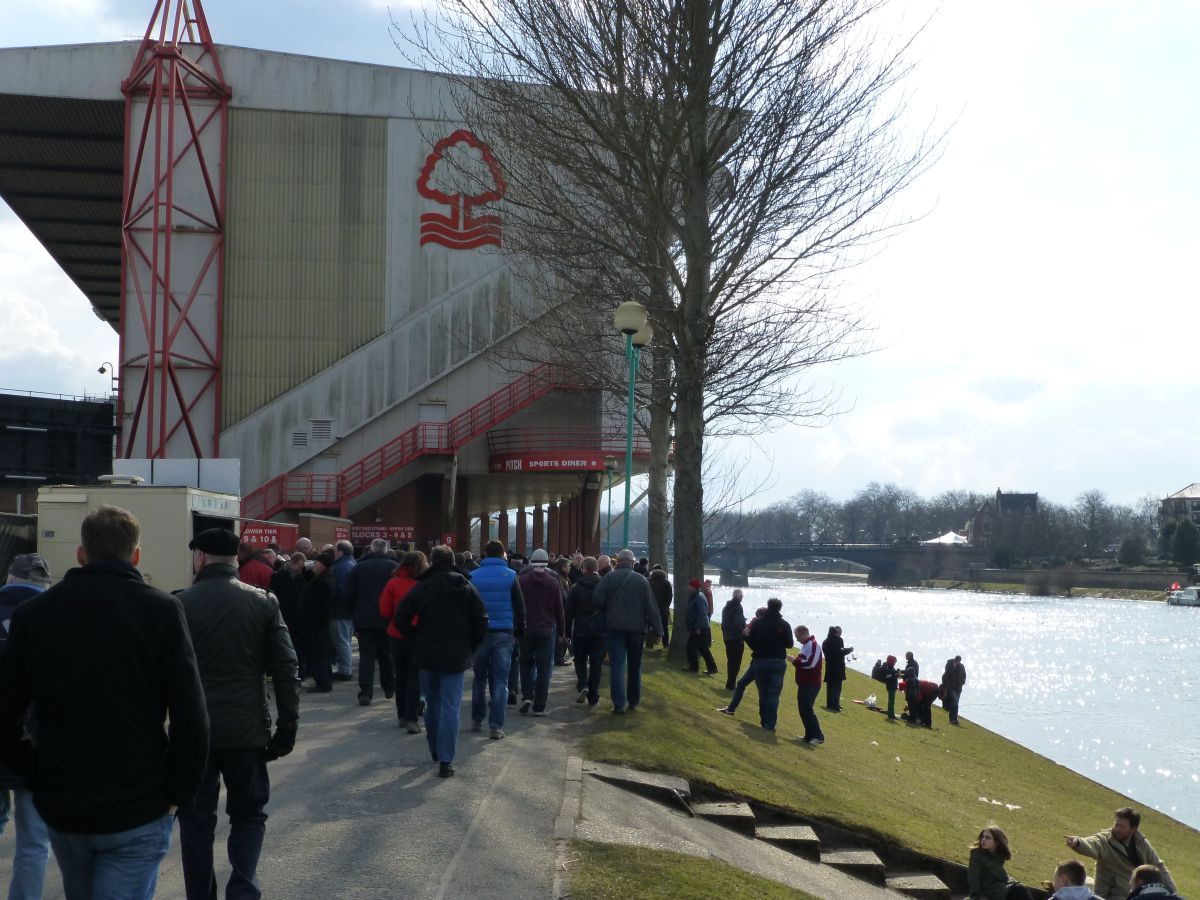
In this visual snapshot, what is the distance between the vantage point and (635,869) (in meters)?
8.20

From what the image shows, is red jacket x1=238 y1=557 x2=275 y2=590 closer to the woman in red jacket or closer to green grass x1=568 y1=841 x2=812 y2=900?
the woman in red jacket

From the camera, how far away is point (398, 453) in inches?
1532

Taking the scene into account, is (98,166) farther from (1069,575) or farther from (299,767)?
(1069,575)

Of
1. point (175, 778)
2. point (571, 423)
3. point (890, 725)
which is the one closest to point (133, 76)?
point (571, 423)

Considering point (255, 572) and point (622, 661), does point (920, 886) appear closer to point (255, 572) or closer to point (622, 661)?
point (622, 661)

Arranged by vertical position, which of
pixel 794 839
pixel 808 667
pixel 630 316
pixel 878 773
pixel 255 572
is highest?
pixel 630 316

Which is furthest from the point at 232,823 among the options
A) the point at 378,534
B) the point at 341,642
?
the point at 378,534

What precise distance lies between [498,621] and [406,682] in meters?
1.21

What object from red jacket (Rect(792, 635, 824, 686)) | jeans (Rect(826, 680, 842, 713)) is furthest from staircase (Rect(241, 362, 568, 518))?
red jacket (Rect(792, 635, 824, 686))

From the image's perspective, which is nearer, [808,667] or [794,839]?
[794,839]

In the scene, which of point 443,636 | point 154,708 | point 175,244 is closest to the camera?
point 154,708

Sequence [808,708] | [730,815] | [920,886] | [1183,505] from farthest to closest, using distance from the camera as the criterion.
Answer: [1183,505]
[808,708]
[920,886]
[730,815]

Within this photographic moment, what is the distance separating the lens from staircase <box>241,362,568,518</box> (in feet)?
125

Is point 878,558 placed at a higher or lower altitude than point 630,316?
lower
